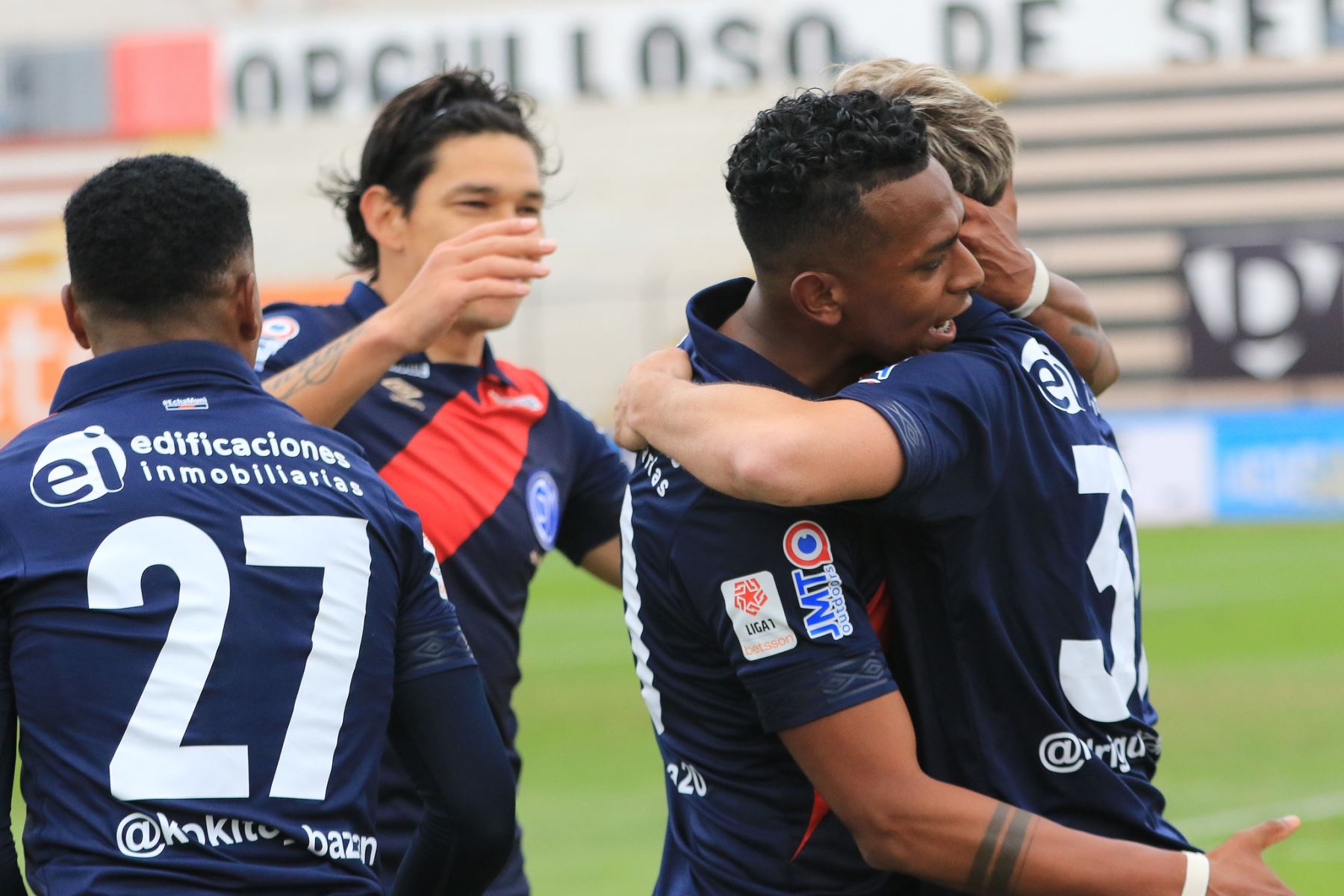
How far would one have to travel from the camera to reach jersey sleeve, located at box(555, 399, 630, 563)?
14.1 ft

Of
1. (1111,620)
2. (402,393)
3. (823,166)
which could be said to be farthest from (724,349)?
(402,393)

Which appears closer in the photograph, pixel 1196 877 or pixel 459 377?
pixel 1196 877

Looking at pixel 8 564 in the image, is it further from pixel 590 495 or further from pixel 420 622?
pixel 590 495

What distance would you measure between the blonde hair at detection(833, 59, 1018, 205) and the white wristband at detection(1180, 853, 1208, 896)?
3.60 feet

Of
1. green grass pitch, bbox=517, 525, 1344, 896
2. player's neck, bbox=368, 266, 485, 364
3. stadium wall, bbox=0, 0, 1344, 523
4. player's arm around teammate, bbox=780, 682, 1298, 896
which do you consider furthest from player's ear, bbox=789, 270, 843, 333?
stadium wall, bbox=0, 0, 1344, 523

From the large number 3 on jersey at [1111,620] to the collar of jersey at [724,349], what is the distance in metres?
0.45

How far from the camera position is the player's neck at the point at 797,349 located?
2.67 m

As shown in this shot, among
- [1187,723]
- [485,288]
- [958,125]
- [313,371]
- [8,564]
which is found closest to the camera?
[8,564]

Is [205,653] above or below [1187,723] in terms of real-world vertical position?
above

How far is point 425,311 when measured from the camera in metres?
3.50

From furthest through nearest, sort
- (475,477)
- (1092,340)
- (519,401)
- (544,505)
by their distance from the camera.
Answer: (519,401) < (544,505) < (475,477) < (1092,340)

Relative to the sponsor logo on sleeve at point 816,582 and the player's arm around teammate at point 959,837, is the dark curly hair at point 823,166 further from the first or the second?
the player's arm around teammate at point 959,837

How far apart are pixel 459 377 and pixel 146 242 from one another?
160cm

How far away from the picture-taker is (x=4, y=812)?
257 cm
